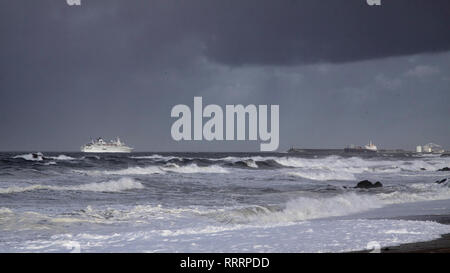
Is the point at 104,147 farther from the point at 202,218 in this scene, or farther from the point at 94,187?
the point at 202,218

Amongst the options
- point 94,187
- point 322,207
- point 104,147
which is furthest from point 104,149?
point 322,207

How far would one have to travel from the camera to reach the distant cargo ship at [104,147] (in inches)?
1913

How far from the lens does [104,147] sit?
5016cm

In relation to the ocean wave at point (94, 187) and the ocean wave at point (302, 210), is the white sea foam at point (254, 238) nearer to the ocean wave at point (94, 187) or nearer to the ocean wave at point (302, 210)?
the ocean wave at point (302, 210)

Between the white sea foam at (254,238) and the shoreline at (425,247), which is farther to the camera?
the white sea foam at (254,238)

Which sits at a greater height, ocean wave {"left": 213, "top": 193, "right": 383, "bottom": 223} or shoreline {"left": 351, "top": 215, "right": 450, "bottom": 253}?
shoreline {"left": 351, "top": 215, "right": 450, "bottom": 253}

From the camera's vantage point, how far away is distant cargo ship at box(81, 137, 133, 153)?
1913 inches

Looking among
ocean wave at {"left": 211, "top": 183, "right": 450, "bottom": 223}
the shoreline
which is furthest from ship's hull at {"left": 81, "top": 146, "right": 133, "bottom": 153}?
the shoreline

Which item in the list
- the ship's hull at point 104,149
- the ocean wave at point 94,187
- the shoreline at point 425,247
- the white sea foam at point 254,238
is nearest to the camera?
the shoreline at point 425,247

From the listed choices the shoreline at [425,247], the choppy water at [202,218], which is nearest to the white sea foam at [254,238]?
the choppy water at [202,218]

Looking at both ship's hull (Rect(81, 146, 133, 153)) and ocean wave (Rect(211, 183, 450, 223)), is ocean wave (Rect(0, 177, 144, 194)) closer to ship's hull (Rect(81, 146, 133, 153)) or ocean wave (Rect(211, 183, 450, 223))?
ocean wave (Rect(211, 183, 450, 223))

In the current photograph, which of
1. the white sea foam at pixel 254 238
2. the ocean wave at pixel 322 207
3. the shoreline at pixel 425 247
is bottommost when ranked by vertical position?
the ocean wave at pixel 322 207
